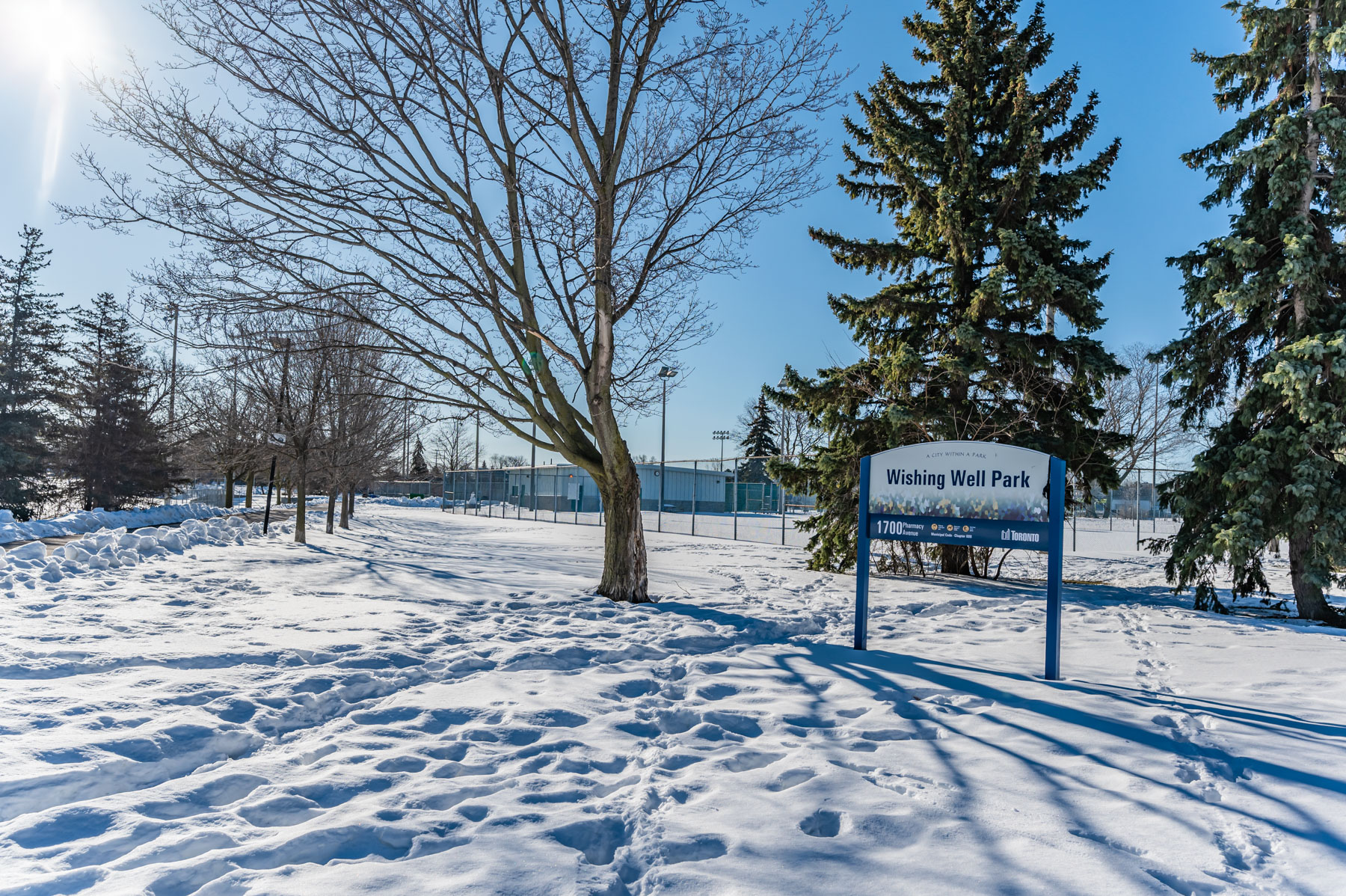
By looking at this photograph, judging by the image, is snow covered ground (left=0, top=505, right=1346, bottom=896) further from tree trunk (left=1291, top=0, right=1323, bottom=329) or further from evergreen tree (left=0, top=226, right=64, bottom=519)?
evergreen tree (left=0, top=226, right=64, bottom=519)

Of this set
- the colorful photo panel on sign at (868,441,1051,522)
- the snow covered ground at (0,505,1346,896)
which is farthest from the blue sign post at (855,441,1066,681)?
the snow covered ground at (0,505,1346,896)

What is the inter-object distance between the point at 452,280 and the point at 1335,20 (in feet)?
37.5

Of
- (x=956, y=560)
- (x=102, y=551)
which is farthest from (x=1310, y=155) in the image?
(x=102, y=551)

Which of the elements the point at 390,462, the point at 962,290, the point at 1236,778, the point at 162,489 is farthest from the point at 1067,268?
the point at 162,489

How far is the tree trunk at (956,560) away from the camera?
12.3 meters

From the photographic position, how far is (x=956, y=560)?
485 inches

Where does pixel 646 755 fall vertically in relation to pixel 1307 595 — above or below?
below

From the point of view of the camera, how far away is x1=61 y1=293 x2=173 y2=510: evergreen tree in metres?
25.6

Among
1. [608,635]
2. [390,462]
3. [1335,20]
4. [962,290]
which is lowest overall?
[608,635]

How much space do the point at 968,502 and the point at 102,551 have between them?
11.9 metres

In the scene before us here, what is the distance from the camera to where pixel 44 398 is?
27234 mm

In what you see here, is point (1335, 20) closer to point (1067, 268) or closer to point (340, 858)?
point (1067, 268)

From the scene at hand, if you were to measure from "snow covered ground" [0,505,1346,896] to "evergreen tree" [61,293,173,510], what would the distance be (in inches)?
933

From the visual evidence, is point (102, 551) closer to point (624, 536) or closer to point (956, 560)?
point (624, 536)
